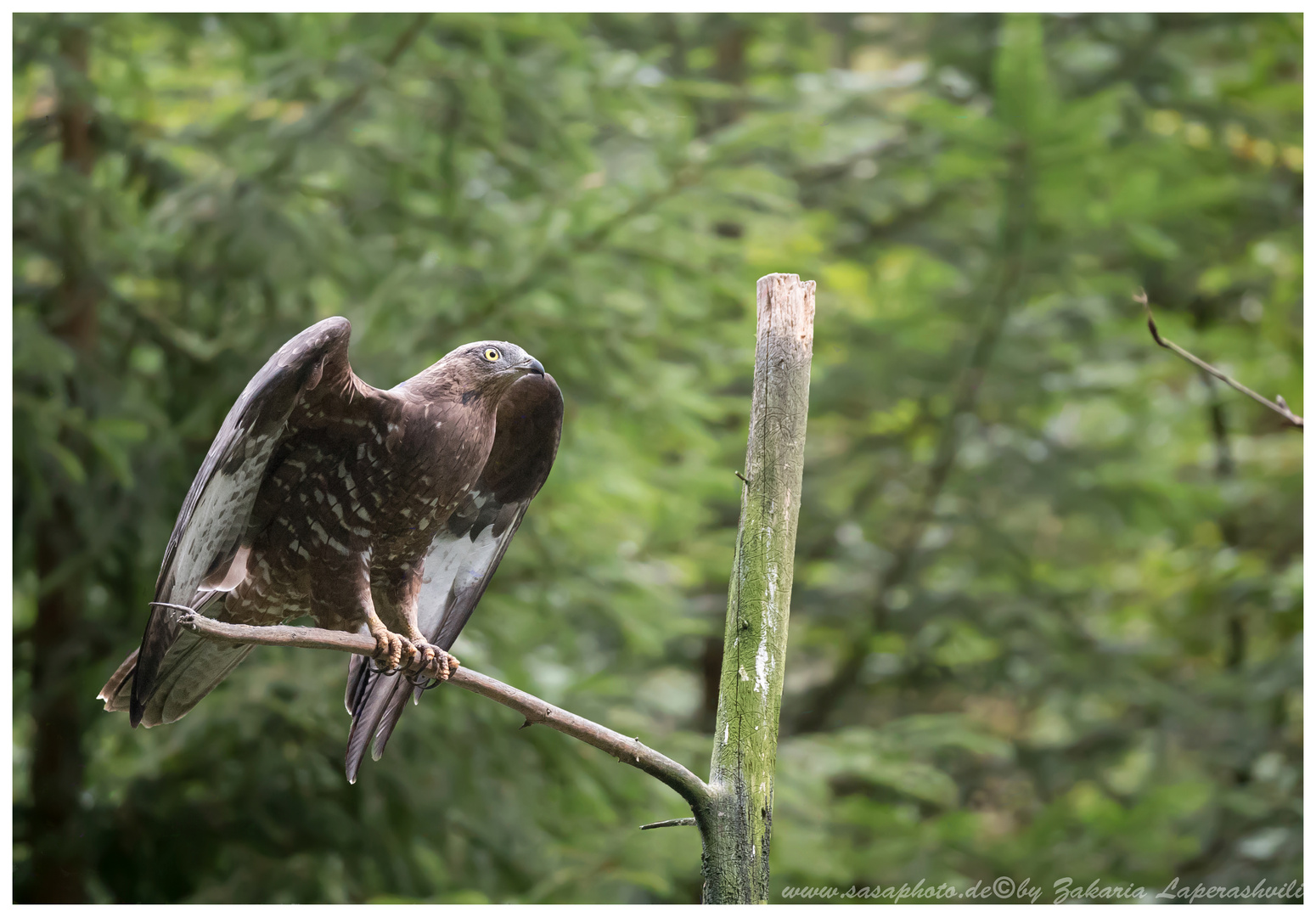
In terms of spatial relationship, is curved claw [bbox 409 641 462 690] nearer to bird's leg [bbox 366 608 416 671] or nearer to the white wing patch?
bird's leg [bbox 366 608 416 671]

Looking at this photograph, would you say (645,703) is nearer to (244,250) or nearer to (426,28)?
(244,250)

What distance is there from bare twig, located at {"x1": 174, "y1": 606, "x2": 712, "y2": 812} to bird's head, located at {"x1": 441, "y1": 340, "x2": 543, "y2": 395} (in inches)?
15.5

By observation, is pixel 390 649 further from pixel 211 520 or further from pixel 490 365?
pixel 490 365

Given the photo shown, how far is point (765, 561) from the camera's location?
1519 mm

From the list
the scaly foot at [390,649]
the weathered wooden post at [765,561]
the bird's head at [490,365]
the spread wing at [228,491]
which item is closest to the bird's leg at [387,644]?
the scaly foot at [390,649]

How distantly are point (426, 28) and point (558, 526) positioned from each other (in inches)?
76.8

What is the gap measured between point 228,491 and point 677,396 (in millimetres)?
2588

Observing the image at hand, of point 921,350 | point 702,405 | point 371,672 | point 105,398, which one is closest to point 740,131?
point 702,405

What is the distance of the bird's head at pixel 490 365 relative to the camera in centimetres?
145

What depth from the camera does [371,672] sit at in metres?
1.56

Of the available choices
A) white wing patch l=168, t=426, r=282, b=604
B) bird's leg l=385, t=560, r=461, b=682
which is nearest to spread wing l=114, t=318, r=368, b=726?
white wing patch l=168, t=426, r=282, b=604

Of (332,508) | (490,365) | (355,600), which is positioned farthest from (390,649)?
(490,365)

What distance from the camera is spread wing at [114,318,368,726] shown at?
1310 millimetres

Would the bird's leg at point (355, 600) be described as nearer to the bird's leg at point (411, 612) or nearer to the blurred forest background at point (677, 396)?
the bird's leg at point (411, 612)
